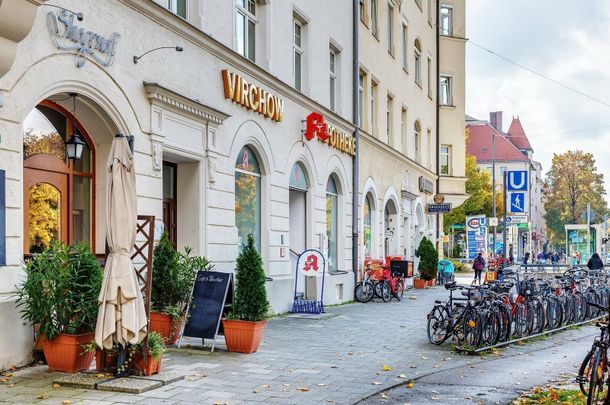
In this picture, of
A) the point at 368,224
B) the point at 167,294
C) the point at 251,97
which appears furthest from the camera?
the point at 368,224

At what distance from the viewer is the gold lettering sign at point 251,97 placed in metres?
14.6

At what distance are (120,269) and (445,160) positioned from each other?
30.7m

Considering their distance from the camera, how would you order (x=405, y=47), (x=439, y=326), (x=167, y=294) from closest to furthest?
(x=167, y=294) < (x=439, y=326) < (x=405, y=47)

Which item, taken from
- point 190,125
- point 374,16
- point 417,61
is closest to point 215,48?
point 190,125

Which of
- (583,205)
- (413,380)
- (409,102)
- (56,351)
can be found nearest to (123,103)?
(56,351)

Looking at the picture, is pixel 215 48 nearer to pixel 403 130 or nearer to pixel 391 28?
pixel 391 28

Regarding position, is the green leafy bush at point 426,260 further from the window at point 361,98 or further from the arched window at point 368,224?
the window at point 361,98

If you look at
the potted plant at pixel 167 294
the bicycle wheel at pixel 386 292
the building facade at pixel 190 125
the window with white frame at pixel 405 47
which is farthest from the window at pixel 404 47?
the potted plant at pixel 167 294

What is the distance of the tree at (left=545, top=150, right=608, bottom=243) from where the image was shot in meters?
83.9

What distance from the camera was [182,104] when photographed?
12.8 metres

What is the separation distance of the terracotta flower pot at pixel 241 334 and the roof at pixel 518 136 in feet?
347

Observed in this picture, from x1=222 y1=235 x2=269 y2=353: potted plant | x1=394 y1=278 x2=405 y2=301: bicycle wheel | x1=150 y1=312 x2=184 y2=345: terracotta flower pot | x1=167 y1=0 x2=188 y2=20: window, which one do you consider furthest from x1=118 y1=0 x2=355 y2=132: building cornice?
x1=394 y1=278 x2=405 y2=301: bicycle wheel

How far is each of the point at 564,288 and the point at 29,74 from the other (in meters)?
12.4

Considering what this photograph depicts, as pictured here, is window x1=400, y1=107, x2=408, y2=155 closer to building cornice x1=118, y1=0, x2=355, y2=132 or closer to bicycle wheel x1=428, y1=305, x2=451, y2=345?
building cornice x1=118, y1=0, x2=355, y2=132
